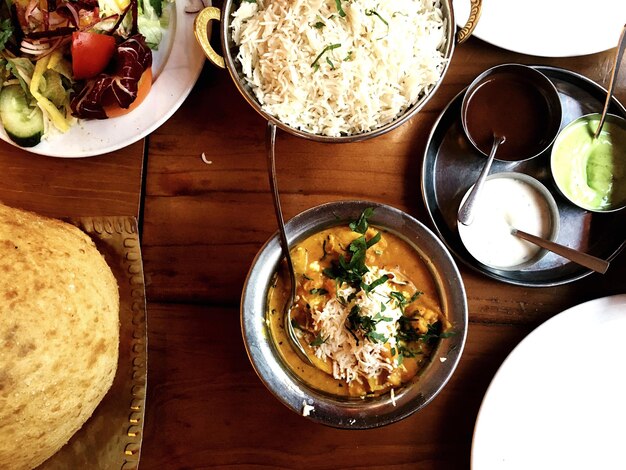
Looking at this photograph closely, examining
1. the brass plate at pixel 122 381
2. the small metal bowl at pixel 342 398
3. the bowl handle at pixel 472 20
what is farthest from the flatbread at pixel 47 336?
the bowl handle at pixel 472 20

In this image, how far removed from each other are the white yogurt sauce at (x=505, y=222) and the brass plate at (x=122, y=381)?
35.9 inches

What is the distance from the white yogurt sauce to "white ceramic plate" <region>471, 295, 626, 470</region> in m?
0.22

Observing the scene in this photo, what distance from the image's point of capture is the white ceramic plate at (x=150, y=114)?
166 centimetres

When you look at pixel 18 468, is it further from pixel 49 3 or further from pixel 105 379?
pixel 49 3

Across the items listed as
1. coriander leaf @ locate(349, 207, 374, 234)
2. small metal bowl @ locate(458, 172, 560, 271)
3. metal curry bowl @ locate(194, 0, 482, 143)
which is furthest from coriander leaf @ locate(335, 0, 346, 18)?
small metal bowl @ locate(458, 172, 560, 271)

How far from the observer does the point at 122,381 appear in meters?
1.60

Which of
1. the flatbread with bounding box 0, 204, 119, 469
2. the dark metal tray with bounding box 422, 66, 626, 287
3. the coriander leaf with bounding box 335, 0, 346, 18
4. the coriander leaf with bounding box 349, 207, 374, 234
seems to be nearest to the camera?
the flatbread with bounding box 0, 204, 119, 469

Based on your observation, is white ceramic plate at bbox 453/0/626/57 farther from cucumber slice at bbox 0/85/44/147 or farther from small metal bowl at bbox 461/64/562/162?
cucumber slice at bbox 0/85/44/147

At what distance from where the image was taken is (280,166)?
1.72m

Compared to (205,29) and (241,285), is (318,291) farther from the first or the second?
(205,29)

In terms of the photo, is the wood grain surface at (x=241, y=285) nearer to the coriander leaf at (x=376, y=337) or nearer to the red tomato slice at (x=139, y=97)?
the red tomato slice at (x=139, y=97)

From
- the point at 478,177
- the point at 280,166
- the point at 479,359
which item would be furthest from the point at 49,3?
the point at 479,359

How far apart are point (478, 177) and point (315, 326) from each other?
61 centimetres

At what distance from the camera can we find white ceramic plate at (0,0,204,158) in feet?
5.43
